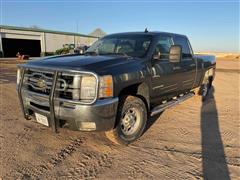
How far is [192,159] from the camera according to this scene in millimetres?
3867

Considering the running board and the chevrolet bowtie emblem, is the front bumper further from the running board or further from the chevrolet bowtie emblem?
the running board

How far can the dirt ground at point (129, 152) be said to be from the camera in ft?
11.2

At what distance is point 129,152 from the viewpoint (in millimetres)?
4105

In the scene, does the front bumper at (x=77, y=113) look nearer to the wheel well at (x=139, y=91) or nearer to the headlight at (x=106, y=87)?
the headlight at (x=106, y=87)

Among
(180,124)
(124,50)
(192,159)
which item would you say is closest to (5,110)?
(124,50)

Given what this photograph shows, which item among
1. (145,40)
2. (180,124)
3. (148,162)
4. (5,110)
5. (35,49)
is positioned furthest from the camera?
(35,49)

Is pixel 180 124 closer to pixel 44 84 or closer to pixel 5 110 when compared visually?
pixel 44 84

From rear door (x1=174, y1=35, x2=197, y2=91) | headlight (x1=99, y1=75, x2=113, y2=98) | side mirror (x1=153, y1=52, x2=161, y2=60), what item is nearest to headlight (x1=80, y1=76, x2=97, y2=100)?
headlight (x1=99, y1=75, x2=113, y2=98)

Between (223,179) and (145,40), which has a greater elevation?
(145,40)

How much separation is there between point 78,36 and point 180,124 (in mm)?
47458

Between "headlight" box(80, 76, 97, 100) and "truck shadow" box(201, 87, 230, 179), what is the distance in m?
1.93

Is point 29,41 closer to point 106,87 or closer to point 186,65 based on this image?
point 186,65

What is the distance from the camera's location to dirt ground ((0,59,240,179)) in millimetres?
3418

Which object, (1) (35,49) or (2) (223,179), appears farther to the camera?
(1) (35,49)
